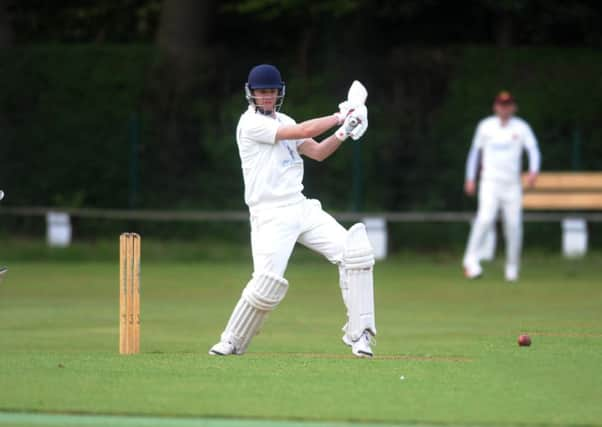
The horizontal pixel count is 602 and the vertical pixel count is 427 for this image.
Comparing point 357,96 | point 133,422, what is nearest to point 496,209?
point 357,96

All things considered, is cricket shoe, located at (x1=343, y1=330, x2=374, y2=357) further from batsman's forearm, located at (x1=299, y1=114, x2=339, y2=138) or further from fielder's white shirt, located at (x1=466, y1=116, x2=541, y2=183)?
fielder's white shirt, located at (x1=466, y1=116, x2=541, y2=183)

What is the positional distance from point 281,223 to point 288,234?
0.25ft

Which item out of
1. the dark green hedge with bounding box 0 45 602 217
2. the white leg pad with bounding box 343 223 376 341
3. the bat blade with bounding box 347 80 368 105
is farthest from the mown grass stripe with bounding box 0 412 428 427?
the dark green hedge with bounding box 0 45 602 217

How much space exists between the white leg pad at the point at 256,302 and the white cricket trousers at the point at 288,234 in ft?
0.27

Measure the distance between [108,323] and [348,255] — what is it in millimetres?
3778

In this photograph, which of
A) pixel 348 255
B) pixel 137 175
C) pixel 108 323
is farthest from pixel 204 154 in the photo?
pixel 348 255

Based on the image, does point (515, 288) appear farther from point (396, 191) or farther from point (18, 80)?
point (18, 80)

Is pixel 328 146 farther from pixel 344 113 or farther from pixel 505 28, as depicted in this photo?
pixel 505 28

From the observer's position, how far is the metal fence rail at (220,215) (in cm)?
1819

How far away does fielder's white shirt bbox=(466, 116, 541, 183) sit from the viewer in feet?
49.5

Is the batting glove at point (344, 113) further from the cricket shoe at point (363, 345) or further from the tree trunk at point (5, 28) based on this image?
the tree trunk at point (5, 28)

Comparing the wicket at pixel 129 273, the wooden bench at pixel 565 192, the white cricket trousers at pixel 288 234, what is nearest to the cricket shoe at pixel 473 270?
the wooden bench at pixel 565 192

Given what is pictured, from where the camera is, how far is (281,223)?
833cm

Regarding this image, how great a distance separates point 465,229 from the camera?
18938mm
